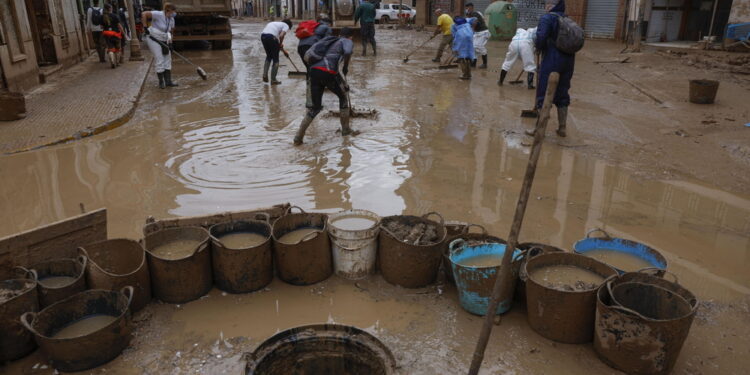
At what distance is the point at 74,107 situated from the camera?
8.98 meters

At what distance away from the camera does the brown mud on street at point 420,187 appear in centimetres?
330

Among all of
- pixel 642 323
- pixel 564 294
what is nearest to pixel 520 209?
pixel 564 294

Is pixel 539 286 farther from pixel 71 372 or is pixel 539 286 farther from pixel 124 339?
pixel 71 372

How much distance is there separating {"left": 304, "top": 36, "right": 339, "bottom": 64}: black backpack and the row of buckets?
318 cm

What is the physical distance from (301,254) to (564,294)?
6.14ft

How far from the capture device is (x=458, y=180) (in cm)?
602

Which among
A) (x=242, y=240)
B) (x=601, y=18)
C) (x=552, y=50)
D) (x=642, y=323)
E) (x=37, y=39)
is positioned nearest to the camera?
(x=642, y=323)

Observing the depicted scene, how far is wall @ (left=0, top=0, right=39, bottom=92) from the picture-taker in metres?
9.87

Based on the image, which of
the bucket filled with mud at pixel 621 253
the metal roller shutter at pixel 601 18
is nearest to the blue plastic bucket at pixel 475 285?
the bucket filled with mud at pixel 621 253

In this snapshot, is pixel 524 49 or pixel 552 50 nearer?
pixel 552 50

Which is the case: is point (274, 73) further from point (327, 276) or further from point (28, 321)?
point (28, 321)

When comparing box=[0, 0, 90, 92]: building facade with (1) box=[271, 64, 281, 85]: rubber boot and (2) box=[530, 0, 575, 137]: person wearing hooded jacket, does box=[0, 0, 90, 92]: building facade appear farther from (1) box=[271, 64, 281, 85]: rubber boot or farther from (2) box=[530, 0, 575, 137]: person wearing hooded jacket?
(2) box=[530, 0, 575, 137]: person wearing hooded jacket

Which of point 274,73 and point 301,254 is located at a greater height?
point 274,73

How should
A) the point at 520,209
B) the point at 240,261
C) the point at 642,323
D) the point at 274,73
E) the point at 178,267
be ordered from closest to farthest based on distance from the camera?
the point at 520,209, the point at 642,323, the point at 178,267, the point at 240,261, the point at 274,73
